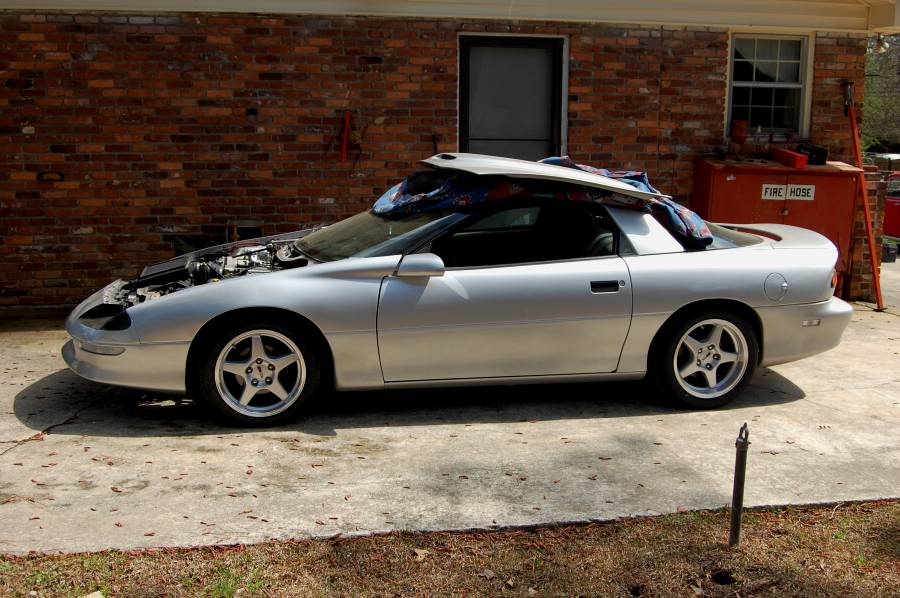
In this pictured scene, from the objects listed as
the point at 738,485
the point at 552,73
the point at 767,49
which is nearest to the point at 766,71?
the point at 767,49

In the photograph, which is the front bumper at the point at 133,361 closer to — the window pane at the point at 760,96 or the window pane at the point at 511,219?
the window pane at the point at 511,219

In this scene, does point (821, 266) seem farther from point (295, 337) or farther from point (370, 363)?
point (295, 337)

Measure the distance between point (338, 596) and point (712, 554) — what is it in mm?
1446

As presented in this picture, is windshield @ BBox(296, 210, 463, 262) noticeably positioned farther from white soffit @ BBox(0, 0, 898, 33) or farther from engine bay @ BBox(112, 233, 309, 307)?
white soffit @ BBox(0, 0, 898, 33)

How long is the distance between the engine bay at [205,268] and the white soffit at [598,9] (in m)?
3.07

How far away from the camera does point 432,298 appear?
493 centimetres

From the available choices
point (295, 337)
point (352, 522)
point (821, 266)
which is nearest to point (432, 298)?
point (295, 337)

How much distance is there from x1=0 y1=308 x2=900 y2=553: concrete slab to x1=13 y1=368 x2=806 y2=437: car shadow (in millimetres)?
17

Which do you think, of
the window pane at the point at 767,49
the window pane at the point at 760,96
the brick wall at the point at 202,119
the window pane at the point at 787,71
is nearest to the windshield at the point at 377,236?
the brick wall at the point at 202,119

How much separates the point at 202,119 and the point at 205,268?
3.28 metres

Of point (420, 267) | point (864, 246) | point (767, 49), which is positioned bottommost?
point (864, 246)

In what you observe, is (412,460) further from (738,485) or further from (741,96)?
(741,96)

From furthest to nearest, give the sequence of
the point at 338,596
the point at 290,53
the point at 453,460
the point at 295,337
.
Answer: the point at 290,53 → the point at 295,337 → the point at 453,460 → the point at 338,596

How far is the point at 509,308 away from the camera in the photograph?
5000 mm
